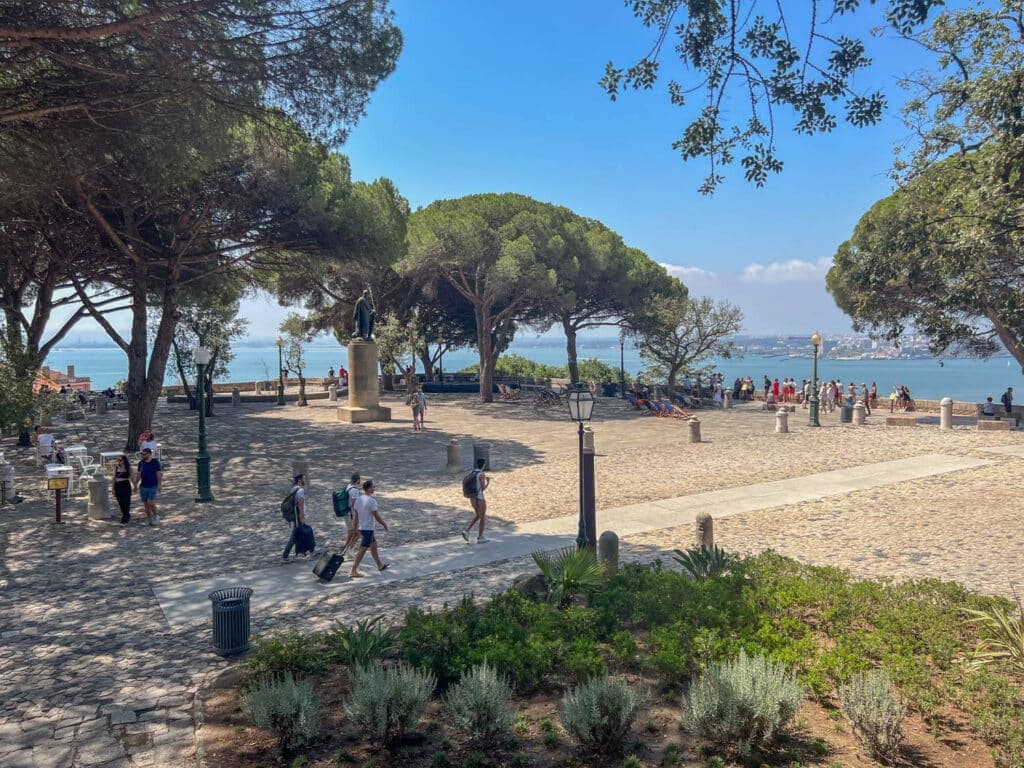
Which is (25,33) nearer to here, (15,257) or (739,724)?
(739,724)

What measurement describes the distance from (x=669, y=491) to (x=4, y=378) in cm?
1463

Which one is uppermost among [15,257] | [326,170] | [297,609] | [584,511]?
[326,170]

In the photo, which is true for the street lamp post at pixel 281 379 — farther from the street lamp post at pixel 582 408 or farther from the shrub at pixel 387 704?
the shrub at pixel 387 704

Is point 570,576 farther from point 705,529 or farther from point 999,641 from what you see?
point 999,641

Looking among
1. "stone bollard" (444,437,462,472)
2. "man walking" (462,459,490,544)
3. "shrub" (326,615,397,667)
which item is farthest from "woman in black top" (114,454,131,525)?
"shrub" (326,615,397,667)

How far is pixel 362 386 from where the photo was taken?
91.4 feet

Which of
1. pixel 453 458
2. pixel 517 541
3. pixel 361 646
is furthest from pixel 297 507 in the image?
pixel 453 458

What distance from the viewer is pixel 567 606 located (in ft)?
25.1

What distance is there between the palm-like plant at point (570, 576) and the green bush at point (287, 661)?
8.67 feet

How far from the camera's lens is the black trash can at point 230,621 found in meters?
6.91

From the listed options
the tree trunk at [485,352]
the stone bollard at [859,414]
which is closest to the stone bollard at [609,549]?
the stone bollard at [859,414]

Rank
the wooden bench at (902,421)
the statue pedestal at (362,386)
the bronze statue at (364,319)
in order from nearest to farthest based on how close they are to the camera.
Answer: the wooden bench at (902,421), the statue pedestal at (362,386), the bronze statue at (364,319)

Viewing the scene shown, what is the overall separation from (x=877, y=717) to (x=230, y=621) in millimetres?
5934

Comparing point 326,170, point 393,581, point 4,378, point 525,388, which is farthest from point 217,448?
point 525,388
